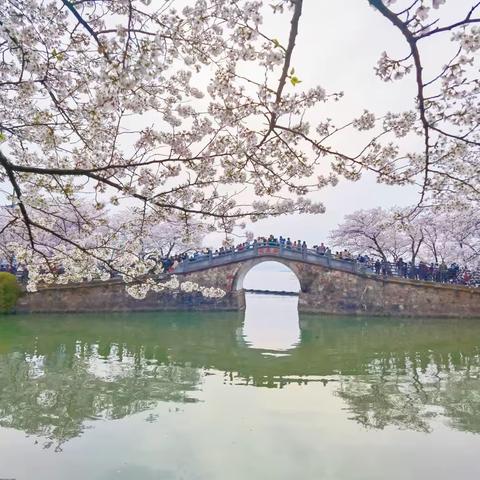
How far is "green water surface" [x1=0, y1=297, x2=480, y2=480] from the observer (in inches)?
242

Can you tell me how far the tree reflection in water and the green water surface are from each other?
0.05m

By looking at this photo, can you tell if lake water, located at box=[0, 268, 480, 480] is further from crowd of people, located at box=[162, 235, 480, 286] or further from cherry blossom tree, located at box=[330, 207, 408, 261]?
cherry blossom tree, located at box=[330, 207, 408, 261]

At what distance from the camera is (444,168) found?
4.15m

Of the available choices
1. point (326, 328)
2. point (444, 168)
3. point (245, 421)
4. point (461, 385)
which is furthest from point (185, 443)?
point (326, 328)

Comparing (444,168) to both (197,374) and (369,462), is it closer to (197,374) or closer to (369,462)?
(369,462)

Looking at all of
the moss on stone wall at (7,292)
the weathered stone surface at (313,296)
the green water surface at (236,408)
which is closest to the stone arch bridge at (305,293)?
the weathered stone surface at (313,296)

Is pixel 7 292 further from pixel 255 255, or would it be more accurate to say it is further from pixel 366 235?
pixel 366 235

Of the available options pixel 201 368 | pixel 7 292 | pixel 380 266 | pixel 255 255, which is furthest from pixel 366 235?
pixel 7 292

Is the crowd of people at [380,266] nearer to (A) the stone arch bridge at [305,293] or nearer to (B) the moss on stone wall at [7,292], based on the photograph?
(A) the stone arch bridge at [305,293]

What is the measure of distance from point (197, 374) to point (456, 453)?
21.9 ft

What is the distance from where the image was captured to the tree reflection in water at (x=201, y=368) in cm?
829

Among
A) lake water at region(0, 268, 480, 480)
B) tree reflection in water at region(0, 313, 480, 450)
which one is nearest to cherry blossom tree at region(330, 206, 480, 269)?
tree reflection in water at region(0, 313, 480, 450)

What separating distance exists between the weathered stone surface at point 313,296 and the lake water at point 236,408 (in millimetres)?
7178

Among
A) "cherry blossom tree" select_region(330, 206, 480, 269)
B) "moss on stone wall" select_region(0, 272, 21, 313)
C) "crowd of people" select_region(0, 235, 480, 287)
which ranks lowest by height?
"moss on stone wall" select_region(0, 272, 21, 313)
